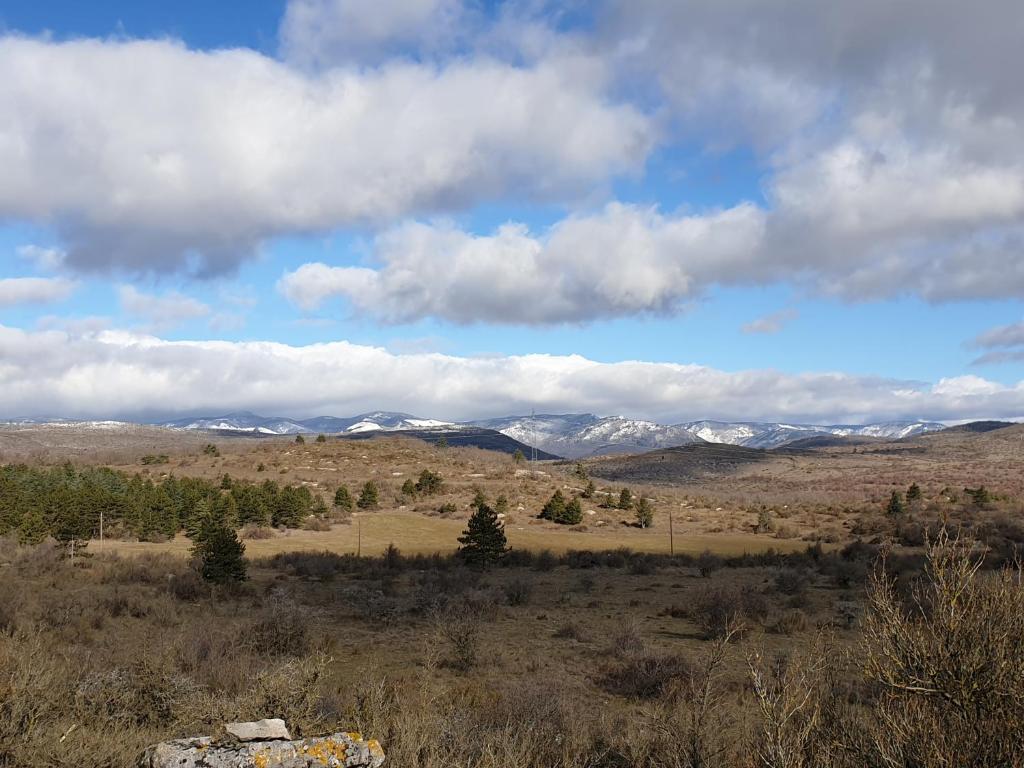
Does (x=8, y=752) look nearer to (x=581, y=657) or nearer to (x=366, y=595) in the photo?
(x=581, y=657)

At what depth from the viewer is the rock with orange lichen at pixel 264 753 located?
18.3 feet

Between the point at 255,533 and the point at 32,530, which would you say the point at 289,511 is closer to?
the point at 255,533

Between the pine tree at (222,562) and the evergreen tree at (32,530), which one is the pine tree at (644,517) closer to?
the pine tree at (222,562)

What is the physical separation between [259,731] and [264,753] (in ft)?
1.39

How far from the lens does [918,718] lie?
4980 mm

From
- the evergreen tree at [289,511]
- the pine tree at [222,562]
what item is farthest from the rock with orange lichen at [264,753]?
the evergreen tree at [289,511]

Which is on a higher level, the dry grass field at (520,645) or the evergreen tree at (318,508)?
the dry grass field at (520,645)

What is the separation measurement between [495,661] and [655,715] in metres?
6.55

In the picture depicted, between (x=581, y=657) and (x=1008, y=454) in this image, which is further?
(x=1008, y=454)

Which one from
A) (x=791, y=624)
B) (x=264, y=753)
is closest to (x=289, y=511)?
(x=791, y=624)

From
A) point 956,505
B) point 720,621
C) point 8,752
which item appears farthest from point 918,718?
point 956,505

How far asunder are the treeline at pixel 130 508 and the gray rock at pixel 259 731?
31035mm

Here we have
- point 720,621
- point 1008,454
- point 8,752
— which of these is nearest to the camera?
point 8,752

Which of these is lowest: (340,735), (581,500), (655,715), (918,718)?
(581,500)
